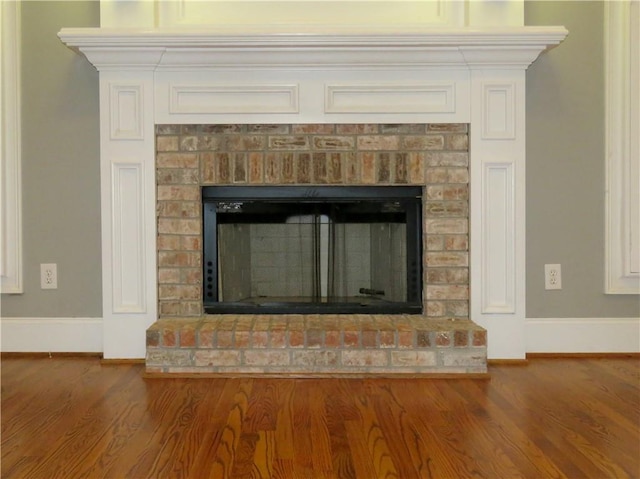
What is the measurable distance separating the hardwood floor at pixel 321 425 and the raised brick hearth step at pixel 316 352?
0.25ft

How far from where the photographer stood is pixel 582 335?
287 cm

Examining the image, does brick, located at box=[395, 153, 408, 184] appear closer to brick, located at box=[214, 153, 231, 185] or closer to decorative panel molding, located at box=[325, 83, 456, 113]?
decorative panel molding, located at box=[325, 83, 456, 113]

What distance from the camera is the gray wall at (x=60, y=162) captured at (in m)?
2.83

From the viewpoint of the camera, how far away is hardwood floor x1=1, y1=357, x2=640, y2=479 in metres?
1.59

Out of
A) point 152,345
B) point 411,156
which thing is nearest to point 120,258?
point 152,345

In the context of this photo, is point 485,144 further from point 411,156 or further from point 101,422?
point 101,422

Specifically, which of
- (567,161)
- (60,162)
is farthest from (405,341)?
(60,162)

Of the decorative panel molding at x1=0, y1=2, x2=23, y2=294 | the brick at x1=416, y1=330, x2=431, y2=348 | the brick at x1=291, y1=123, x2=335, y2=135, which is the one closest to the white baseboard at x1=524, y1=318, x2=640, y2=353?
the brick at x1=416, y1=330, x2=431, y2=348

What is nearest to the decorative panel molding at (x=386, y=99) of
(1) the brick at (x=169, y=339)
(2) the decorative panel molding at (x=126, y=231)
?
(2) the decorative panel molding at (x=126, y=231)

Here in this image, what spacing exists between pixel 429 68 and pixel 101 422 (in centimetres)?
188

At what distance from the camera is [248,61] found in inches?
105

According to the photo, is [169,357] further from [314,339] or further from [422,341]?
[422,341]

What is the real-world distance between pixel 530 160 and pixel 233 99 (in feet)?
4.39

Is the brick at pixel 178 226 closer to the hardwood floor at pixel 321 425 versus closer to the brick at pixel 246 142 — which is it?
the brick at pixel 246 142
